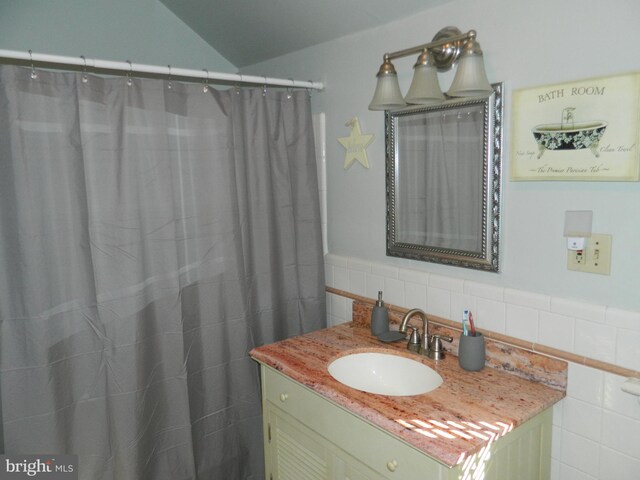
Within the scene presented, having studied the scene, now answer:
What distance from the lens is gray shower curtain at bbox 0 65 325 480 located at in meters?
1.65

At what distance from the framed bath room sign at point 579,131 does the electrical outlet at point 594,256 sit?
0.56 ft

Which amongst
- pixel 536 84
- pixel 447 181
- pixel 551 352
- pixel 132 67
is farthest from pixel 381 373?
pixel 132 67

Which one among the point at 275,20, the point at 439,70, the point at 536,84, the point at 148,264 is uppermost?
the point at 275,20

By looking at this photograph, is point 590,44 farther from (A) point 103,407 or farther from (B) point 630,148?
(A) point 103,407

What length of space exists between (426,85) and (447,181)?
352mm

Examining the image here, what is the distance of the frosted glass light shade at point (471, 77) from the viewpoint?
143cm

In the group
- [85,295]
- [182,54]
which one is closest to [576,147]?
[85,295]

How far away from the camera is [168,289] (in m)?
1.88

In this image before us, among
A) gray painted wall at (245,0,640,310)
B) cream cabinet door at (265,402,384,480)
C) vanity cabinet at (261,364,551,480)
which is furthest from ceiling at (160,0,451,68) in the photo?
cream cabinet door at (265,402,384,480)

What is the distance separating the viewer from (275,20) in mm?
2145

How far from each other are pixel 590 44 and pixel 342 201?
3.75ft

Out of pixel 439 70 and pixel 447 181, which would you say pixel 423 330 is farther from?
pixel 439 70

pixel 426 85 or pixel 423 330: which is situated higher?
pixel 426 85

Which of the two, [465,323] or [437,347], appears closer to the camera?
[465,323]
